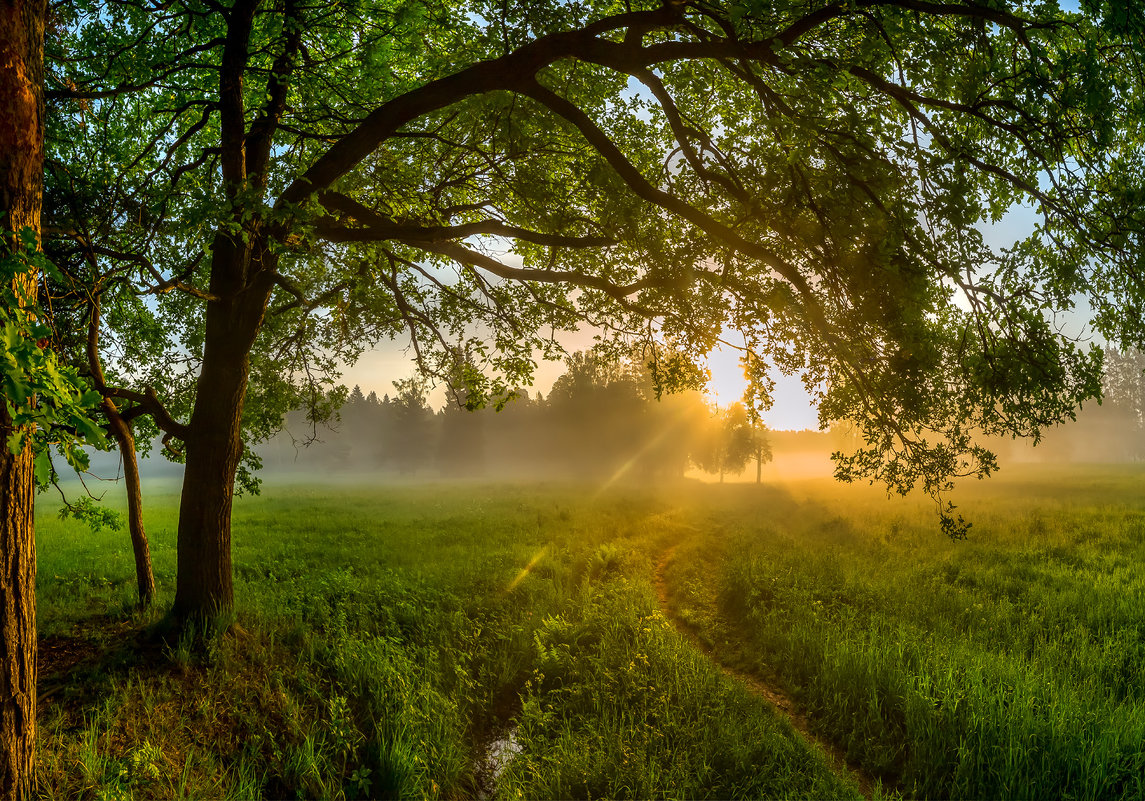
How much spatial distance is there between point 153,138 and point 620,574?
45.7 feet

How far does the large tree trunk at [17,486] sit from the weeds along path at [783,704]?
803cm

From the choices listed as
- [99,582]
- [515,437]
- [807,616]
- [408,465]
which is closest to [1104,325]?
[807,616]

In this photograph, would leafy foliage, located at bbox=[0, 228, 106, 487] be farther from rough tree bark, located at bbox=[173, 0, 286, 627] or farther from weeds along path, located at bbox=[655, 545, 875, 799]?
weeds along path, located at bbox=[655, 545, 875, 799]

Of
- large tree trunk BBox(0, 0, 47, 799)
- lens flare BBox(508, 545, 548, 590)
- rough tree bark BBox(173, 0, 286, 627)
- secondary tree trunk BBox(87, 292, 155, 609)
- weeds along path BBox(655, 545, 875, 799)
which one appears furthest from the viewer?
lens flare BBox(508, 545, 548, 590)

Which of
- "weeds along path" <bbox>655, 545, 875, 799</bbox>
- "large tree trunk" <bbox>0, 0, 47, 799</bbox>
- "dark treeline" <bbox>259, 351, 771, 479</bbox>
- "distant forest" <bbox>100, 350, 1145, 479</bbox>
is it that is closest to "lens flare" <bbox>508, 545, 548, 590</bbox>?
"weeds along path" <bbox>655, 545, 875, 799</bbox>

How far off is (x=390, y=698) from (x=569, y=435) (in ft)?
211

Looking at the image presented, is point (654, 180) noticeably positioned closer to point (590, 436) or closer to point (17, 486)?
point (17, 486)

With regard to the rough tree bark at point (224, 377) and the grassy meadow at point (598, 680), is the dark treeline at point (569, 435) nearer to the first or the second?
the grassy meadow at point (598, 680)

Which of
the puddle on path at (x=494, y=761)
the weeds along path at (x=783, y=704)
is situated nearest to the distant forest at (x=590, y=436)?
the weeds along path at (x=783, y=704)

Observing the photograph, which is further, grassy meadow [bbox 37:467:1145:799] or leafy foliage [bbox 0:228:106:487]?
grassy meadow [bbox 37:467:1145:799]

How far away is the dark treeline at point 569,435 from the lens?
6244cm

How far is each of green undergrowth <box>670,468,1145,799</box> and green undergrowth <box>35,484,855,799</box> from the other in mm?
1293

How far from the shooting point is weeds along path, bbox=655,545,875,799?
20.3ft

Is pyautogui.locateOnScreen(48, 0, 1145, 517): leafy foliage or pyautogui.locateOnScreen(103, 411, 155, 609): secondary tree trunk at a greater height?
pyautogui.locateOnScreen(48, 0, 1145, 517): leafy foliage
